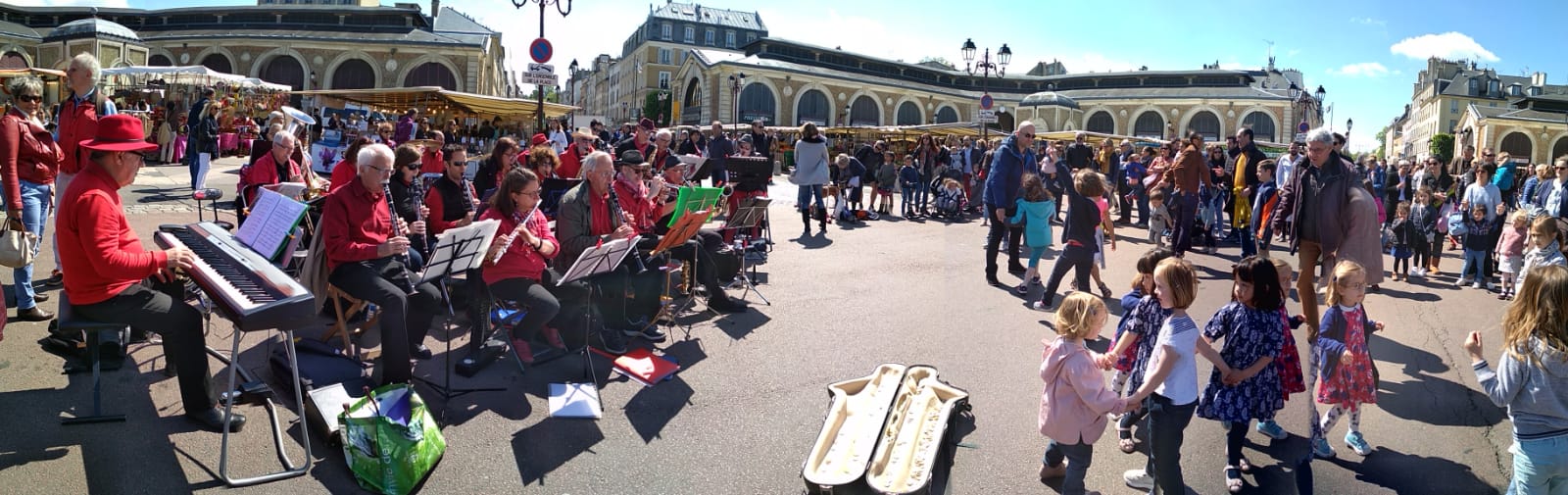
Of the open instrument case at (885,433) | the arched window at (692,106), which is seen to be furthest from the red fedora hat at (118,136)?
the arched window at (692,106)

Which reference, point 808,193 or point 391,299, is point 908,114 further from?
point 391,299

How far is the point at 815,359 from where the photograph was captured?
Result: 5.78 metres

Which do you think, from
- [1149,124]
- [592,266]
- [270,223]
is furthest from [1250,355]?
[1149,124]

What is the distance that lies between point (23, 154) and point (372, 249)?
11.0ft

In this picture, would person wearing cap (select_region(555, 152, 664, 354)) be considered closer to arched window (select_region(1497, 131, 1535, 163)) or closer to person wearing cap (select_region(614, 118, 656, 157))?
person wearing cap (select_region(614, 118, 656, 157))

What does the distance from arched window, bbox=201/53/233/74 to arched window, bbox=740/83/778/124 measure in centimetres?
3258

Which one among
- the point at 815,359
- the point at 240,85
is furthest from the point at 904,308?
the point at 240,85

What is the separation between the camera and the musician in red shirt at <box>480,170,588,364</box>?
5.30 meters

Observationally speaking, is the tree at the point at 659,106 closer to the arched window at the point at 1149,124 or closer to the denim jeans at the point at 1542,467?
the arched window at the point at 1149,124

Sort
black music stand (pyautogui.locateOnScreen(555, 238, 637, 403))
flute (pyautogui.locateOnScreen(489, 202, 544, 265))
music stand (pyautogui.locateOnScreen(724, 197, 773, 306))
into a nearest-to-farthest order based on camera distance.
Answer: black music stand (pyautogui.locateOnScreen(555, 238, 637, 403))
flute (pyautogui.locateOnScreen(489, 202, 544, 265))
music stand (pyautogui.locateOnScreen(724, 197, 773, 306))

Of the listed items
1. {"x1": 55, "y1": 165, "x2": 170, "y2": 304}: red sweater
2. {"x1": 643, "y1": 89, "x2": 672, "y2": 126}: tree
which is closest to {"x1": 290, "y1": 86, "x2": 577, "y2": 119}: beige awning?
{"x1": 55, "y1": 165, "x2": 170, "y2": 304}: red sweater

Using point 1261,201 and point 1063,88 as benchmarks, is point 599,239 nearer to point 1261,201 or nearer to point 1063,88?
point 1261,201

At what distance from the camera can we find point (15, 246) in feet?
17.9

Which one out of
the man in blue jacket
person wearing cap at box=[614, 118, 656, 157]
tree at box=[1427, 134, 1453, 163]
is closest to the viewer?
the man in blue jacket
